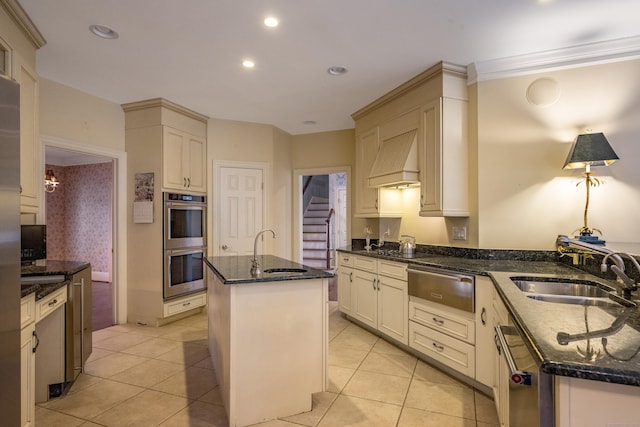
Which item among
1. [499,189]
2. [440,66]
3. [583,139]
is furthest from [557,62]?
[499,189]

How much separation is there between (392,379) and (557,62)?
2.95 m

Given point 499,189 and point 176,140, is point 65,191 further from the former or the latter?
point 499,189

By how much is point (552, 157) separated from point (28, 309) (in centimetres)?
384

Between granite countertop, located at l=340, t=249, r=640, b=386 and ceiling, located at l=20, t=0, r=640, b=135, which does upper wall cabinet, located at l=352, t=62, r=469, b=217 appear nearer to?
ceiling, located at l=20, t=0, r=640, b=135

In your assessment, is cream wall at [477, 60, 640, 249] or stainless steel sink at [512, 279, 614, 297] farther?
cream wall at [477, 60, 640, 249]

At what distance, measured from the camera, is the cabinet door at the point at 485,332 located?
92.5 inches

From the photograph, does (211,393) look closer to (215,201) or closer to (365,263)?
(365,263)

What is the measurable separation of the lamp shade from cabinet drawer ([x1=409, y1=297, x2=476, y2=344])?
4.69 ft

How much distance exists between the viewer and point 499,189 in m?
3.00

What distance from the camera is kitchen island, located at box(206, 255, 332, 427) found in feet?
6.84

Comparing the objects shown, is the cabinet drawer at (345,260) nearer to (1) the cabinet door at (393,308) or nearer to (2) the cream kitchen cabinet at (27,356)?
(1) the cabinet door at (393,308)

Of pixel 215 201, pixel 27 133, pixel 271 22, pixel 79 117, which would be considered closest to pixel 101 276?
pixel 215 201

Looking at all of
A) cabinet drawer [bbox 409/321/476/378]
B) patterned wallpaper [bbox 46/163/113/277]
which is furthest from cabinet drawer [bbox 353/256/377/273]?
patterned wallpaper [bbox 46/163/113/277]

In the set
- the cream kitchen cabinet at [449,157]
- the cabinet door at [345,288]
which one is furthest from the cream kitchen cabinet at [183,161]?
the cream kitchen cabinet at [449,157]
